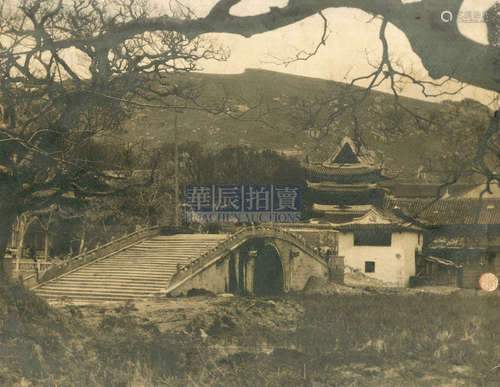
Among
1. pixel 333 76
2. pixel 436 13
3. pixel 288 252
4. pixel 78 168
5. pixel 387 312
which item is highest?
pixel 436 13

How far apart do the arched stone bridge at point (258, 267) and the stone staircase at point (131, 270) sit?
11 centimetres

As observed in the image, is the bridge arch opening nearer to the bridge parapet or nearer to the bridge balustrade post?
the bridge parapet

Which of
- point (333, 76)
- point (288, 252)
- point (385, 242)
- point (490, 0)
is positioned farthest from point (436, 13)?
point (288, 252)

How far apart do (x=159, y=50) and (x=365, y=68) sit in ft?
6.38

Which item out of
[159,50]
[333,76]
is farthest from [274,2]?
[159,50]

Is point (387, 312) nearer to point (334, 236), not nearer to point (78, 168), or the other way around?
point (334, 236)

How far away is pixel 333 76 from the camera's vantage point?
4.27 metres

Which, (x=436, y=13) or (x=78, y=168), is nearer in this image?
(x=436, y=13)

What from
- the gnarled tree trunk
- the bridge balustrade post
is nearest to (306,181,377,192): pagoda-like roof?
the bridge balustrade post

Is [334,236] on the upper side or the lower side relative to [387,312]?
upper

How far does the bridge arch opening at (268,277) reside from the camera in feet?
14.0
